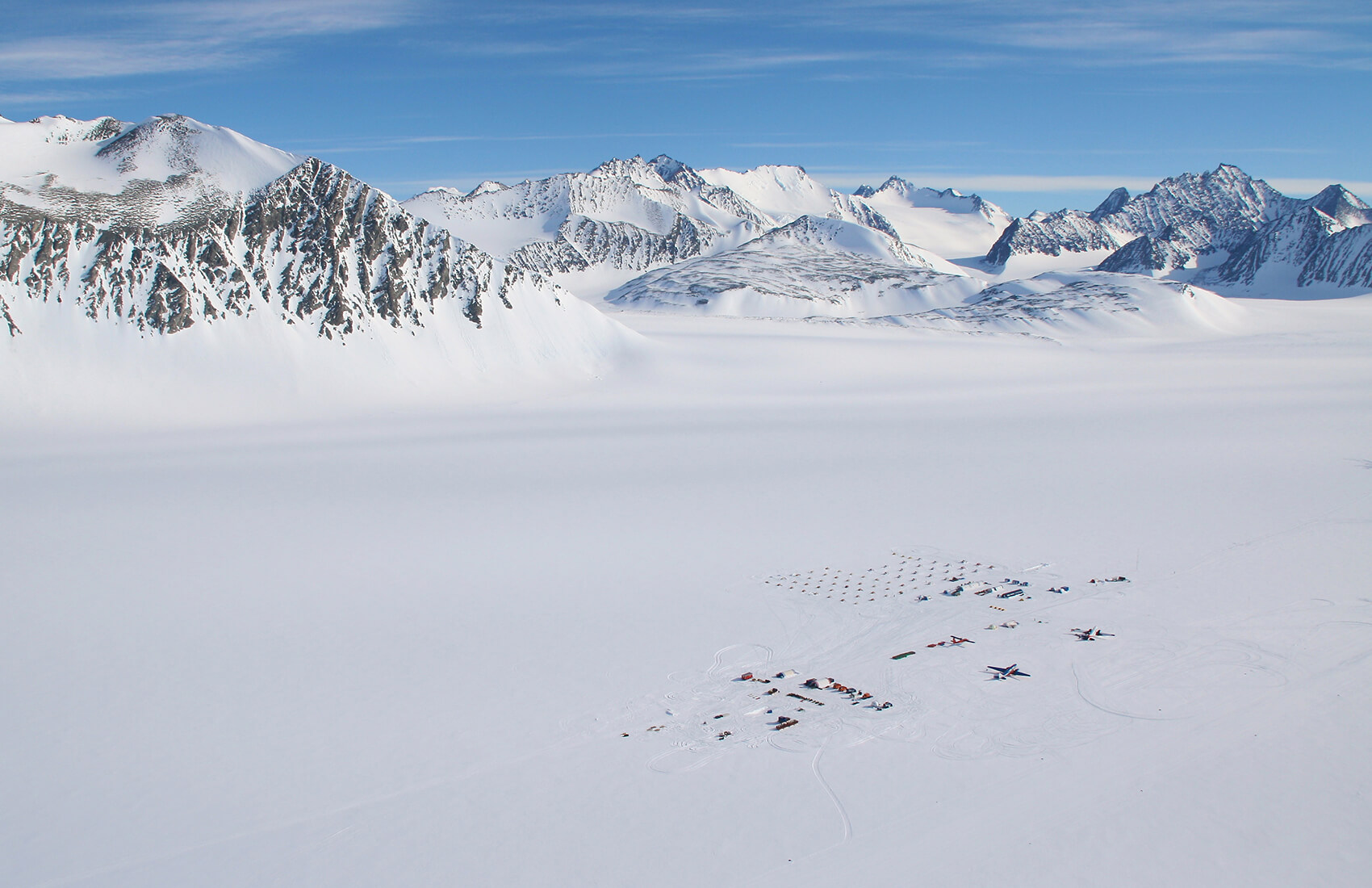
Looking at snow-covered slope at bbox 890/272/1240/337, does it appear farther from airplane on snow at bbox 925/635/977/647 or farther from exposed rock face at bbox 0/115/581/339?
airplane on snow at bbox 925/635/977/647

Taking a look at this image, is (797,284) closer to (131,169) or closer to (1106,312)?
(1106,312)

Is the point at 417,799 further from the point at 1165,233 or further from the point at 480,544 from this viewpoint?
the point at 1165,233

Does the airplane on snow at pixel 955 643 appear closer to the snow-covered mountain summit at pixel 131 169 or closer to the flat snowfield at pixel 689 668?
the flat snowfield at pixel 689 668

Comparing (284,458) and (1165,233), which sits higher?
(1165,233)

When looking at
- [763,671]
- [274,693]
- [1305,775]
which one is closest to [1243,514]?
[1305,775]

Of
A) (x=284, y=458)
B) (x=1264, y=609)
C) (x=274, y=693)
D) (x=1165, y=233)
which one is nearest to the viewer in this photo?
(x=274, y=693)

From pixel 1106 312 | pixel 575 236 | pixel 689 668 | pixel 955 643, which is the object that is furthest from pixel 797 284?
pixel 689 668

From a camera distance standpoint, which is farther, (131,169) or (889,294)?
(889,294)
